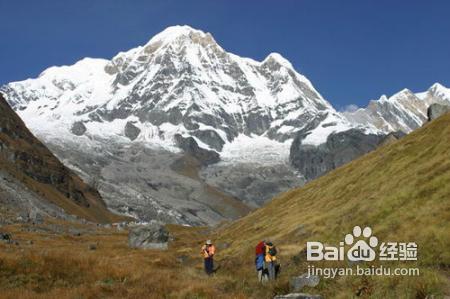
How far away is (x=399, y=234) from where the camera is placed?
1181 inches

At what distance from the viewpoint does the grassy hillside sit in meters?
24.3

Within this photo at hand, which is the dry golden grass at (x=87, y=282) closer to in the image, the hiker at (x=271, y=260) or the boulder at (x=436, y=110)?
the hiker at (x=271, y=260)

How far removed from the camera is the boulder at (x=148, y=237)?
6975 centimetres

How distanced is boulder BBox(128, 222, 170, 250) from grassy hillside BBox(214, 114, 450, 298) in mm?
15472

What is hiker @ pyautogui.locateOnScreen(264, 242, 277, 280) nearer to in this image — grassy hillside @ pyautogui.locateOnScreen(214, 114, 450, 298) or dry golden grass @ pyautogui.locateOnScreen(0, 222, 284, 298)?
A: grassy hillside @ pyautogui.locateOnScreen(214, 114, 450, 298)

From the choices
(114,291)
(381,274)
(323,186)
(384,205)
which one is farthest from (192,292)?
(323,186)

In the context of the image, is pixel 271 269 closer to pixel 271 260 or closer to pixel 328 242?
pixel 271 260

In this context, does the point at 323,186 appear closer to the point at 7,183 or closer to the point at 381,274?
the point at 381,274

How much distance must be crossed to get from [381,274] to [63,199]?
169628mm

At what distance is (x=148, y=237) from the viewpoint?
70.8 m

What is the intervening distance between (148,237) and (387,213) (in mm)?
42407

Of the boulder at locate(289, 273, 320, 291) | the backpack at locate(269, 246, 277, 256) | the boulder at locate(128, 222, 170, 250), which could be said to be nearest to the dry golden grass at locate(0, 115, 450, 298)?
the boulder at locate(289, 273, 320, 291)

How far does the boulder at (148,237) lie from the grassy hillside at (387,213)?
15.5 m

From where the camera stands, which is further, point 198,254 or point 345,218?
point 198,254
